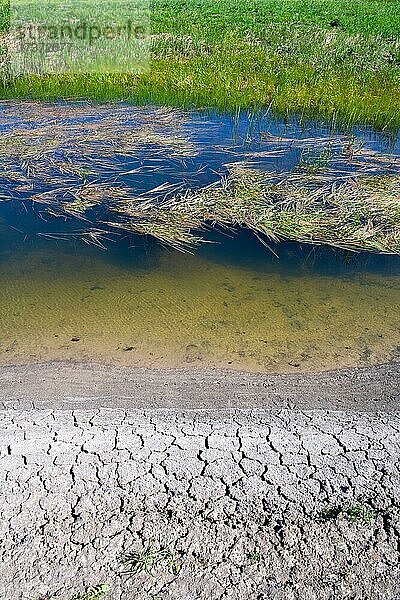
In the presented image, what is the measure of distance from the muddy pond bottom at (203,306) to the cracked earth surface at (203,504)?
0.78 m

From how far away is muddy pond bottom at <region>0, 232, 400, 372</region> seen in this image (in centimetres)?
352

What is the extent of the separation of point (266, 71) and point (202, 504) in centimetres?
952

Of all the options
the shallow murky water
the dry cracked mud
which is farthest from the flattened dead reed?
the dry cracked mud

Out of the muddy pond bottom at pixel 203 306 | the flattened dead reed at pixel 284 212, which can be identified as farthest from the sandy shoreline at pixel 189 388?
the flattened dead reed at pixel 284 212

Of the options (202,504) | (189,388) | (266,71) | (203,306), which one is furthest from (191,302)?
(266,71)

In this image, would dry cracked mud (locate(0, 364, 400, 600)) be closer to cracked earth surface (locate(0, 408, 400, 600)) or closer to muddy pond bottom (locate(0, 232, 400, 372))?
cracked earth surface (locate(0, 408, 400, 600))

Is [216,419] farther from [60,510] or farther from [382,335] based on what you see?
[382,335]

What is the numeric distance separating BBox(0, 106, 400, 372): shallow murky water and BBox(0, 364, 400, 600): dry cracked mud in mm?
764

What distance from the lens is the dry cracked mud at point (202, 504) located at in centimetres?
193

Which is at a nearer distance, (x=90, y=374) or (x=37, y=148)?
(x=90, y=374)

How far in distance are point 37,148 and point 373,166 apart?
4.25 m

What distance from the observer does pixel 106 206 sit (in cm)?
546

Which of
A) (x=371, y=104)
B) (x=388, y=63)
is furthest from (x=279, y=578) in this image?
(x=388, y=63)

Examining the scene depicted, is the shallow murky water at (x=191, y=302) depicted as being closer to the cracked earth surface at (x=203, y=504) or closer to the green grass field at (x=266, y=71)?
the cracked earth surface at (x=203, y=504)
